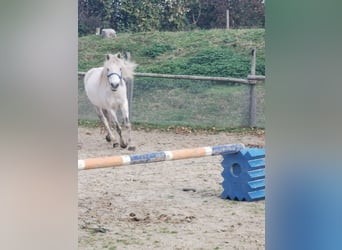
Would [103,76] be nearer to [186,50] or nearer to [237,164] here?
[237,164]

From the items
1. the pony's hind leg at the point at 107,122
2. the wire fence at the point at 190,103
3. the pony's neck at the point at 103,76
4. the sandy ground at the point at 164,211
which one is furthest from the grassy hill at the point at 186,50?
Answer: the sandy ground at the point at 164,211

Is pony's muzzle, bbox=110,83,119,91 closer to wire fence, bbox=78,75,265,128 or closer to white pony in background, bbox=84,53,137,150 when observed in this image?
white pony in background, bbox=84,53,137,150

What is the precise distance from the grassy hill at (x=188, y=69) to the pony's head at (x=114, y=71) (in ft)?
4.52

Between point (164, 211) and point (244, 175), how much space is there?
0.46 metres

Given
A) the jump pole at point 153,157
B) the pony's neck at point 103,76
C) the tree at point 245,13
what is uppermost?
the tree at point 245,13

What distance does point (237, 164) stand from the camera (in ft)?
10.8

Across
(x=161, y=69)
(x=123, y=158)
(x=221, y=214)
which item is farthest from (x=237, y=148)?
(x=161, y=69)

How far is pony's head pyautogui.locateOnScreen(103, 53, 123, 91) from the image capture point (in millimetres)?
5324

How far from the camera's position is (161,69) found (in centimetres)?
814

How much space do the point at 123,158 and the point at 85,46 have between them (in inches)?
232

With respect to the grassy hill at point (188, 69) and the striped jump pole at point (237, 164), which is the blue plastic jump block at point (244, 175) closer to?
the striped jump pole at point (237, 164)

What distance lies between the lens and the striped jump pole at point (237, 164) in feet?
10.4

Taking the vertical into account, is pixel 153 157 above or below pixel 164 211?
above

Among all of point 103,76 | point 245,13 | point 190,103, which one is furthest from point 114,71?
point 245,13
